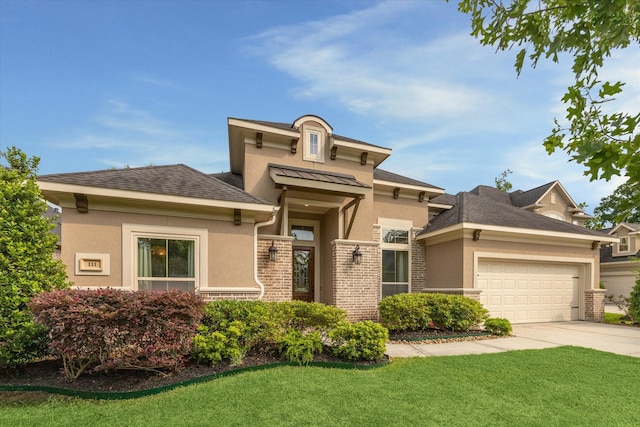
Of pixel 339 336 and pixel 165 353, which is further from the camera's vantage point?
pixel 339 336

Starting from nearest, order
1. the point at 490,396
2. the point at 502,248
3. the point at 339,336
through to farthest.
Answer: the point at 490,396 → the point at 339,336 → the point at 502,248

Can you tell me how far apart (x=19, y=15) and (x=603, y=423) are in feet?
42.4

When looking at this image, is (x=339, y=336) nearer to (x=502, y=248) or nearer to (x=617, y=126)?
(x=617, y=126)

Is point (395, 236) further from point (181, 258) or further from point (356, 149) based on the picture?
point (181, 258)

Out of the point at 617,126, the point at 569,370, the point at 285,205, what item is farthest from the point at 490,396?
the point at 285,205

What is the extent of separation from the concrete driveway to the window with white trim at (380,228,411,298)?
12.1 feet

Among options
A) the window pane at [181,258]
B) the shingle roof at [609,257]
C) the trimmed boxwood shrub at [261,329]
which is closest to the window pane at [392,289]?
the trimmed boxwood shrub at [261,329]

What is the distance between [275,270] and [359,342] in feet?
13.2

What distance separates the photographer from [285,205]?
32.0ft

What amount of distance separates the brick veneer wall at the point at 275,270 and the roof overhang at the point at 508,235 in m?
5.26

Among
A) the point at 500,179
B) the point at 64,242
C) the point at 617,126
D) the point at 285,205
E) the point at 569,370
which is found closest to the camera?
the point at 617,126

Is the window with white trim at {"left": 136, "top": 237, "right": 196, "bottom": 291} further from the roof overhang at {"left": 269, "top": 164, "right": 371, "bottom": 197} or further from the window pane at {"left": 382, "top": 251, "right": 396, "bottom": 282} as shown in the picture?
the window pane at {"left": 382, "top": 251, "right": 396, "bottom": 282}

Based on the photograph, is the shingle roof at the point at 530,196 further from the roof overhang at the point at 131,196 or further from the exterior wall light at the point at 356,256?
the roof overhang at the point at 131,196

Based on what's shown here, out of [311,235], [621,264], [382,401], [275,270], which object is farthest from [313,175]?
[621,264]
